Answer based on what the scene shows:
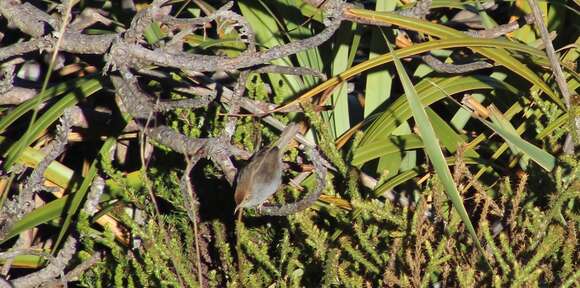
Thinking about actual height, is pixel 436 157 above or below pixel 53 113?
below

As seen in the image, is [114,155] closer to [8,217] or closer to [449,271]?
[8,217]

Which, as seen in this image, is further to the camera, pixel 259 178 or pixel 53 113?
pixel 53 113

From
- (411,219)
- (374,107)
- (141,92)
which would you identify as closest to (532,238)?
(411,219)

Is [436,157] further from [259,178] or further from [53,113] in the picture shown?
[53,113]

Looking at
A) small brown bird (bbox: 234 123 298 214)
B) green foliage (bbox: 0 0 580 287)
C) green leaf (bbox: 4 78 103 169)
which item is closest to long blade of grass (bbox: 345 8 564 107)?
green foliage (bbox: 0 0 580 287)

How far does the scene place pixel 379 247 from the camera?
2.19 metres

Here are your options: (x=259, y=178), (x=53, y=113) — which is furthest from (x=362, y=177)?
(x=53, y=113)

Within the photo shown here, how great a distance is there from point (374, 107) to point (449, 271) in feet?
2.21

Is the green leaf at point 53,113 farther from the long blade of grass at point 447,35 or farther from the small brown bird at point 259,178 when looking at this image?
the long blade of grass at point 447,35

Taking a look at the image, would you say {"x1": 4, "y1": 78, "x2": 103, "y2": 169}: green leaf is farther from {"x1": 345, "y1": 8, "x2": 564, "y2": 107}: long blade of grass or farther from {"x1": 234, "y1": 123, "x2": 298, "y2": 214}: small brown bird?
{"x1": 345, "y1": 8, "x2": 564, "y2": 107}: long blade of grass

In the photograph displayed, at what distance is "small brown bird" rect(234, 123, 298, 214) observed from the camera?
2.04 meters

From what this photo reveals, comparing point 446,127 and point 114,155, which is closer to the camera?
point 446,127

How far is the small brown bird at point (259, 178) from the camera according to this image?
2.04 metres

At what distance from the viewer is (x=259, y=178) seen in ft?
6.59
